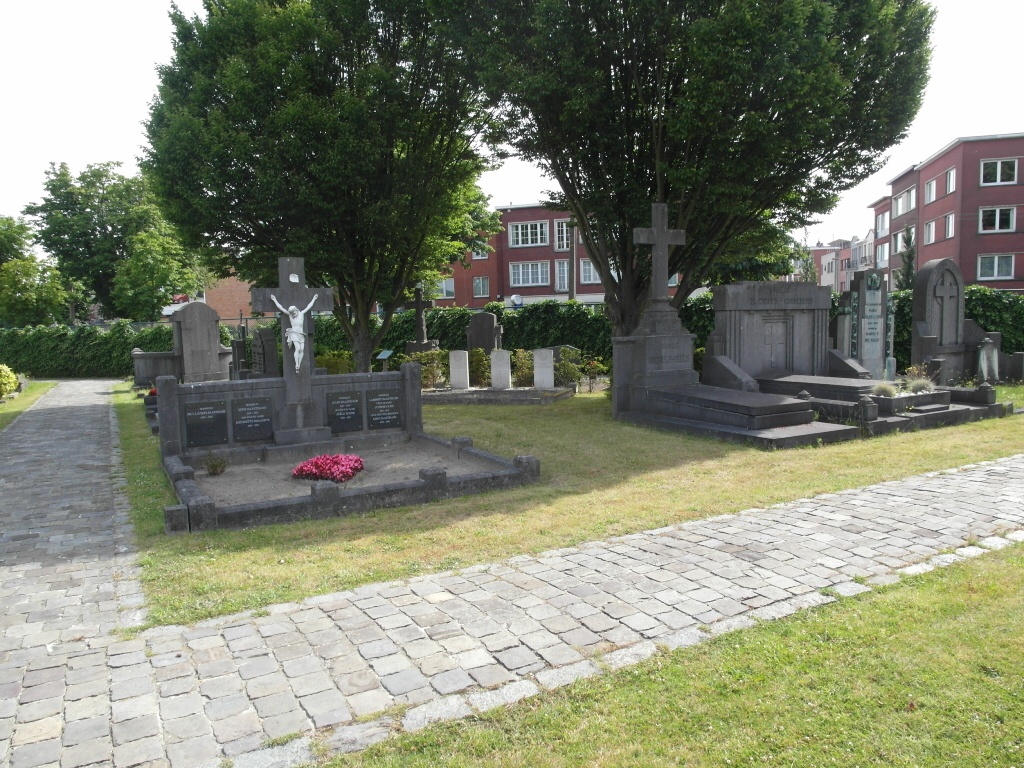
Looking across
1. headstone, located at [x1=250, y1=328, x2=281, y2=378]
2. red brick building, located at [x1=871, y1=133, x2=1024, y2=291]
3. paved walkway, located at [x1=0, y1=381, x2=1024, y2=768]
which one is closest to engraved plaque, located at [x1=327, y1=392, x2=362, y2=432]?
paved walkway, located at [x1=0, y1=381, x2=1024, y2=768]

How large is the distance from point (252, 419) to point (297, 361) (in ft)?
3.81

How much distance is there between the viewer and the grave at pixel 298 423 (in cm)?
962

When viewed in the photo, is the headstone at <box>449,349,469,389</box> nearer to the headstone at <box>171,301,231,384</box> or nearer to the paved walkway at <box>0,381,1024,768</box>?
the headstone at <box>171,301,231,384</box>

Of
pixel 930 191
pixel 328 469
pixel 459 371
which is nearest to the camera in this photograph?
pixel 328 469

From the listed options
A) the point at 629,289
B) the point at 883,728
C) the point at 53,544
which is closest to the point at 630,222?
the point at 629,289

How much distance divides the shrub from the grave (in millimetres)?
15588

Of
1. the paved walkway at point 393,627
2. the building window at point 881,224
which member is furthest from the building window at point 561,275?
the paved walkway at point 393,627

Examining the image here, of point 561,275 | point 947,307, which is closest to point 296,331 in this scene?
point 947,307

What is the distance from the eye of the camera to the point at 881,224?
192ft

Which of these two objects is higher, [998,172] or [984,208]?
[998,172]

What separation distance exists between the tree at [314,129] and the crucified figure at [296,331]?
610 cm

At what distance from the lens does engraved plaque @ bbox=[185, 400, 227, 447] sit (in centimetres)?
1064

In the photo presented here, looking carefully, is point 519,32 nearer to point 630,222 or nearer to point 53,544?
point 630,222

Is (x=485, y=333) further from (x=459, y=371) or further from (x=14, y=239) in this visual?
(x=14, y=239)
